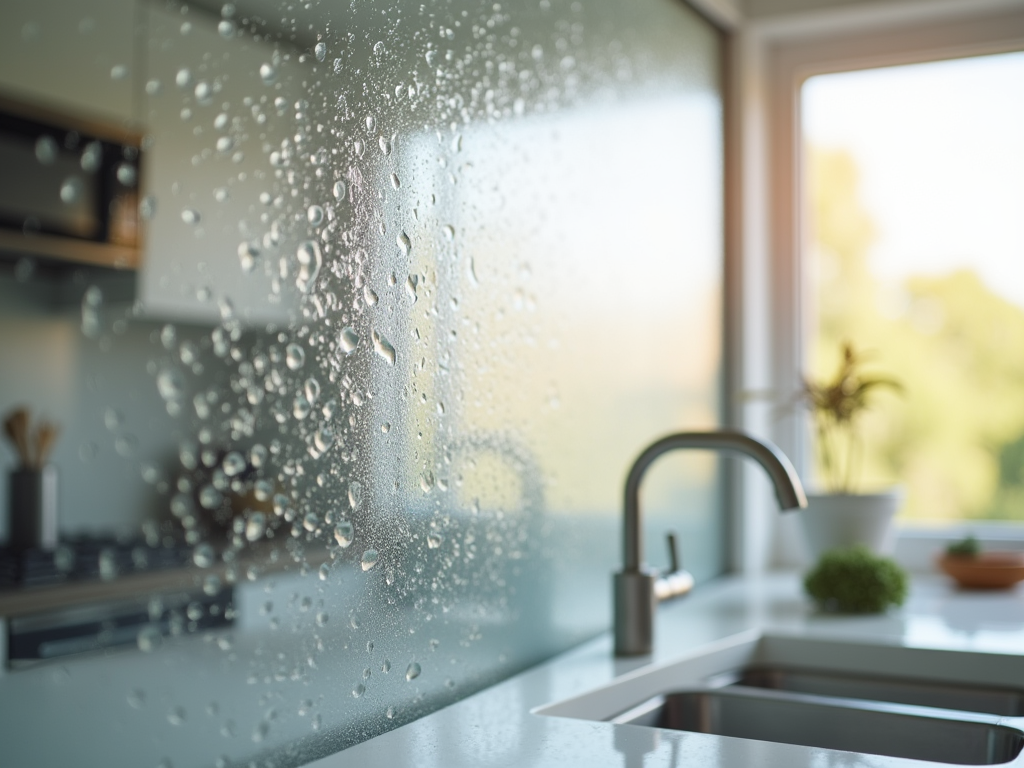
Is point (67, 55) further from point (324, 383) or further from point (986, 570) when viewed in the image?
point (986, 570)

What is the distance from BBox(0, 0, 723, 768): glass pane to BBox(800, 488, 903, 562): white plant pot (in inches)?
21.0

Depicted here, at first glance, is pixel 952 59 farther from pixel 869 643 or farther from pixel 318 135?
pixel 318 135

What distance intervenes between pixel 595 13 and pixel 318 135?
0.78m

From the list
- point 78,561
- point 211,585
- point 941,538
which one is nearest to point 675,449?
point 211,585

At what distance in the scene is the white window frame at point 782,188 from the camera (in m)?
2.11

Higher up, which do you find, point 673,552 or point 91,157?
point 91,157

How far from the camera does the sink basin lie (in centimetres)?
119

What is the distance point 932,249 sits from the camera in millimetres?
2238

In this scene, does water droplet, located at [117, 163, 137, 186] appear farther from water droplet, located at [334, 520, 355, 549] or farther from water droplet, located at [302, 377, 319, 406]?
water droplet, located at [334, 520, 355, 549]

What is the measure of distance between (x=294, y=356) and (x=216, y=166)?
171 mm

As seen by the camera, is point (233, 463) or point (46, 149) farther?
point (233, 463)

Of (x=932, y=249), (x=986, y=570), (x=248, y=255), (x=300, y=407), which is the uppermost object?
(x=932, y=249)

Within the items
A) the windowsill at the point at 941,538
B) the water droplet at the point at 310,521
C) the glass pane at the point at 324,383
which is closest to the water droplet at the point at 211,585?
the glass pane at the point at 324,383

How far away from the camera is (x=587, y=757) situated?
0.93 metres
